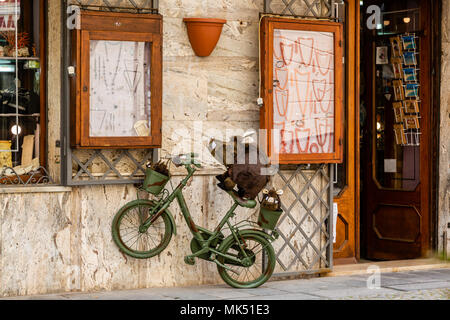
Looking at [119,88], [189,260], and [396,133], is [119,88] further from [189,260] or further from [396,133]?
[396,133]

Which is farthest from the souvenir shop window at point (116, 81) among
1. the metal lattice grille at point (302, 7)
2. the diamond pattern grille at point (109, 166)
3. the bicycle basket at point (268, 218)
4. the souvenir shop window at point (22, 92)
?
the metal lattice grille at point (302, 7)

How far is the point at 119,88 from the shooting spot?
832 cm

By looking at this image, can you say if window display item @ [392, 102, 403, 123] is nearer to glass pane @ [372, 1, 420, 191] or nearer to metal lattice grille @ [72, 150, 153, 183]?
glass pane @ [372, 1, 420, 191]

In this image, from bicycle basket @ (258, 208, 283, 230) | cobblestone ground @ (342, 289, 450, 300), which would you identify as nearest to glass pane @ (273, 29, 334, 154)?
bicycle basket @ (258, 208, 283, 230)

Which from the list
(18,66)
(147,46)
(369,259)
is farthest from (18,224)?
(369,259)

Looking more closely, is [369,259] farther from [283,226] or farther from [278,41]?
[278,41]

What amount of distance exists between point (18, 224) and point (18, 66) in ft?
5.18

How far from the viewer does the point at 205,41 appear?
28.4ft

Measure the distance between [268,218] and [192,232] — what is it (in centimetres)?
78

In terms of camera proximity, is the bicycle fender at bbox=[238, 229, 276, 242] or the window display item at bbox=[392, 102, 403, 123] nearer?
the bicycle fender at bbox=[238, 229, 276, 242]

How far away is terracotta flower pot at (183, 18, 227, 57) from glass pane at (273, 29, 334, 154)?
651 millimetres

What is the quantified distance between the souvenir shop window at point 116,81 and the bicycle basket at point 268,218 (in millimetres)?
1288

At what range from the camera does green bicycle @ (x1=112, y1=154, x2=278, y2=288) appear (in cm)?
833

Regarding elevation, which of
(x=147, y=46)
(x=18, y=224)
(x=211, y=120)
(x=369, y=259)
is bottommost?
(x=369, y=259)
